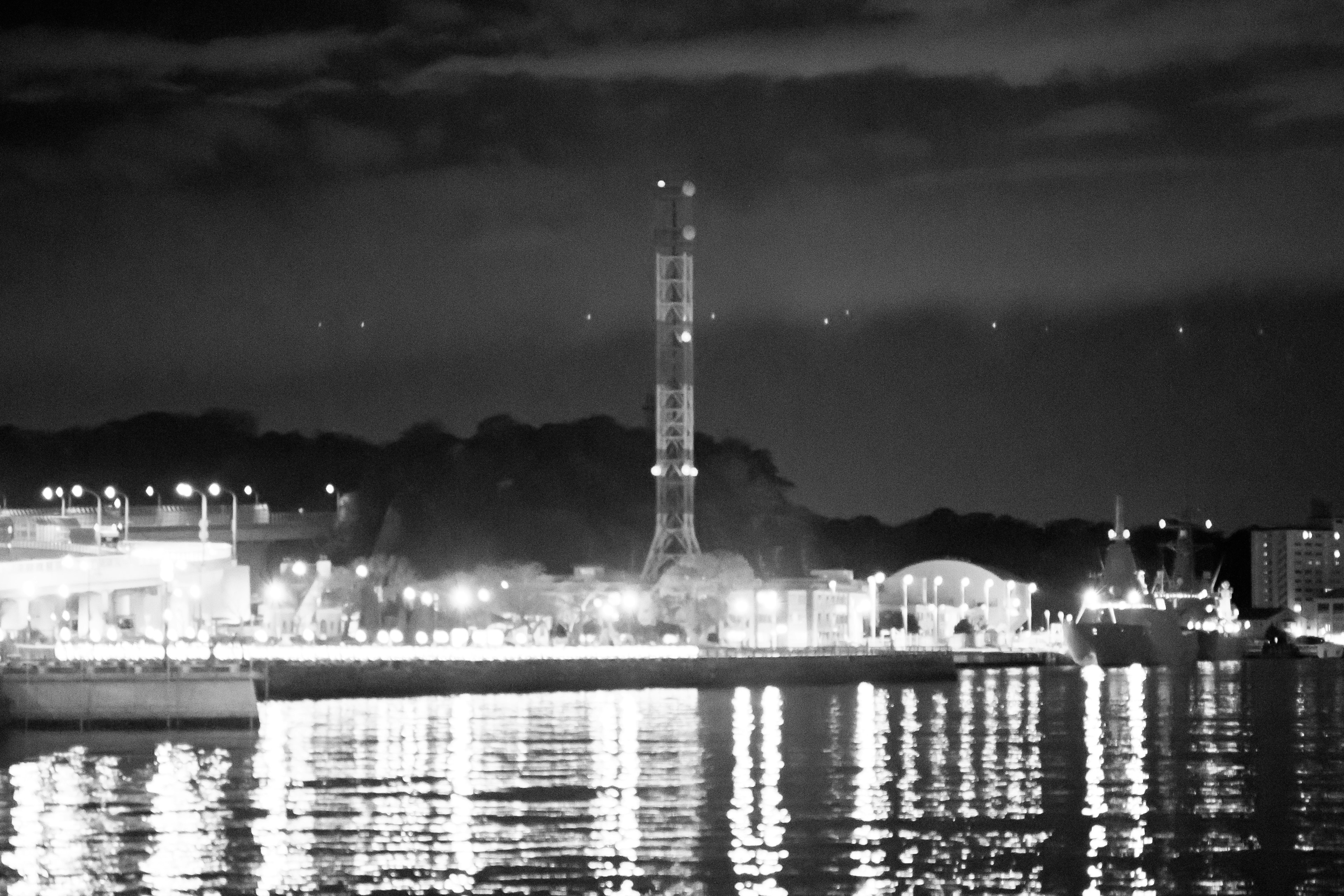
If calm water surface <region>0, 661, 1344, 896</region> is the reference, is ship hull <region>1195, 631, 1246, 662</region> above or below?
below

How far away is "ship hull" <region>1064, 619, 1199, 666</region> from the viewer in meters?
127

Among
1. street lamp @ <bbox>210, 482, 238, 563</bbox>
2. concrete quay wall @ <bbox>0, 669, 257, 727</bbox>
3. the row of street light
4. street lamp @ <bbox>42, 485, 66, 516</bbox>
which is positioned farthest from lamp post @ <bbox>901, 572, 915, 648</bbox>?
concrete quay wall @ <bbox>0, 669, 257, 727</bbox>

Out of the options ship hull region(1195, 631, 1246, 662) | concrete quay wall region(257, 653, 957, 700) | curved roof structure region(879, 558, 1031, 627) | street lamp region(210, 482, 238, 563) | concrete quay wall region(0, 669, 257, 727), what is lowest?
ship hull region(1195, 631, 1246, 662)

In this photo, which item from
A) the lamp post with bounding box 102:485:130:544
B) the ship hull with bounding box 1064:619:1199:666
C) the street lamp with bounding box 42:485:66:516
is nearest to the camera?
the lamp post with bounding box 102:485:130:544

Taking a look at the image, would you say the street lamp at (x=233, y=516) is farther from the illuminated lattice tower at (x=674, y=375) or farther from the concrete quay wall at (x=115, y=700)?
the illuminated lattice tower at (x=674, y=375)

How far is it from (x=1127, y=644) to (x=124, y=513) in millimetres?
63039

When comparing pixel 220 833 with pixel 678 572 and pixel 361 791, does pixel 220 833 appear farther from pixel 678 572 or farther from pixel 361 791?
pixel 678 572

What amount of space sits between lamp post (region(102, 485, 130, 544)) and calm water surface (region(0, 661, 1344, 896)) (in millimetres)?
14171

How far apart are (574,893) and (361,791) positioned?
12.3 m

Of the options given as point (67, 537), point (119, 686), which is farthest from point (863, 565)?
point (119, 686)

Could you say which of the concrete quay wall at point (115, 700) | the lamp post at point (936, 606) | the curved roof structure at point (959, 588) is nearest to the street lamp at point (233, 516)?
the concrete quay wall at point (115, 700)

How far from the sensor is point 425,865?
28297mm

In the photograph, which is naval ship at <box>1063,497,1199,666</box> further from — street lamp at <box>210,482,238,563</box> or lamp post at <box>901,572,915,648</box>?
street lamp at <box>210,482,238,563</box>

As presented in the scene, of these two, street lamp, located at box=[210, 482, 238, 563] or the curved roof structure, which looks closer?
street lamp, located at box=[210, 482, 238, 563]
